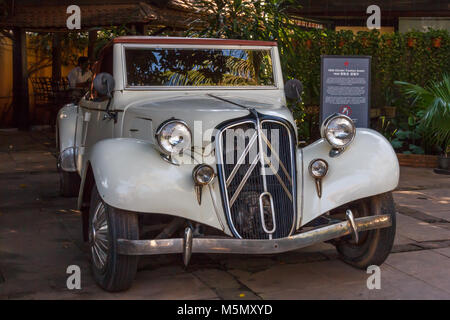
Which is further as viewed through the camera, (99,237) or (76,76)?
(76,76)

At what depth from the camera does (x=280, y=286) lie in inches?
182

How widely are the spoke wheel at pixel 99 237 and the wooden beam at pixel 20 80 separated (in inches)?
433

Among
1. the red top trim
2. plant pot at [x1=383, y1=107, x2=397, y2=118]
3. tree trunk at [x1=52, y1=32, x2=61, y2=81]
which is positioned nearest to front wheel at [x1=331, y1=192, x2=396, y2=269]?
the red top trim

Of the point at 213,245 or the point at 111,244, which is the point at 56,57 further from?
the point at 213,245

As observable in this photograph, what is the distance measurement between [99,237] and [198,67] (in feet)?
6.36

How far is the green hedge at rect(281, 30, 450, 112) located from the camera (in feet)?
36.5

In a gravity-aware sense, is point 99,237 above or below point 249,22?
below

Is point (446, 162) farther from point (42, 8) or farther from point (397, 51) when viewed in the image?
point (42, 8)

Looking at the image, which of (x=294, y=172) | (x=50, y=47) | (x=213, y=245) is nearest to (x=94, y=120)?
(x=294, y=172)

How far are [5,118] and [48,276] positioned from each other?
1171cm

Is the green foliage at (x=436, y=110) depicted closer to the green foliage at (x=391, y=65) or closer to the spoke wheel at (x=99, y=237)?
the green foliage at (x=391, y=65)

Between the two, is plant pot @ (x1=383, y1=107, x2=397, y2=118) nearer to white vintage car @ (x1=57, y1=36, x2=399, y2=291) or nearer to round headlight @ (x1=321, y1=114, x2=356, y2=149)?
white vintage car @ (x1=57, y1=36, x2=399, y2=291)

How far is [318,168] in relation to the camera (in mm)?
4500

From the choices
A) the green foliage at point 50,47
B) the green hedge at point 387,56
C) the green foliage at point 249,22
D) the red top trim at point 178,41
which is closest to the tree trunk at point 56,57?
the green foliage at point 50,47
